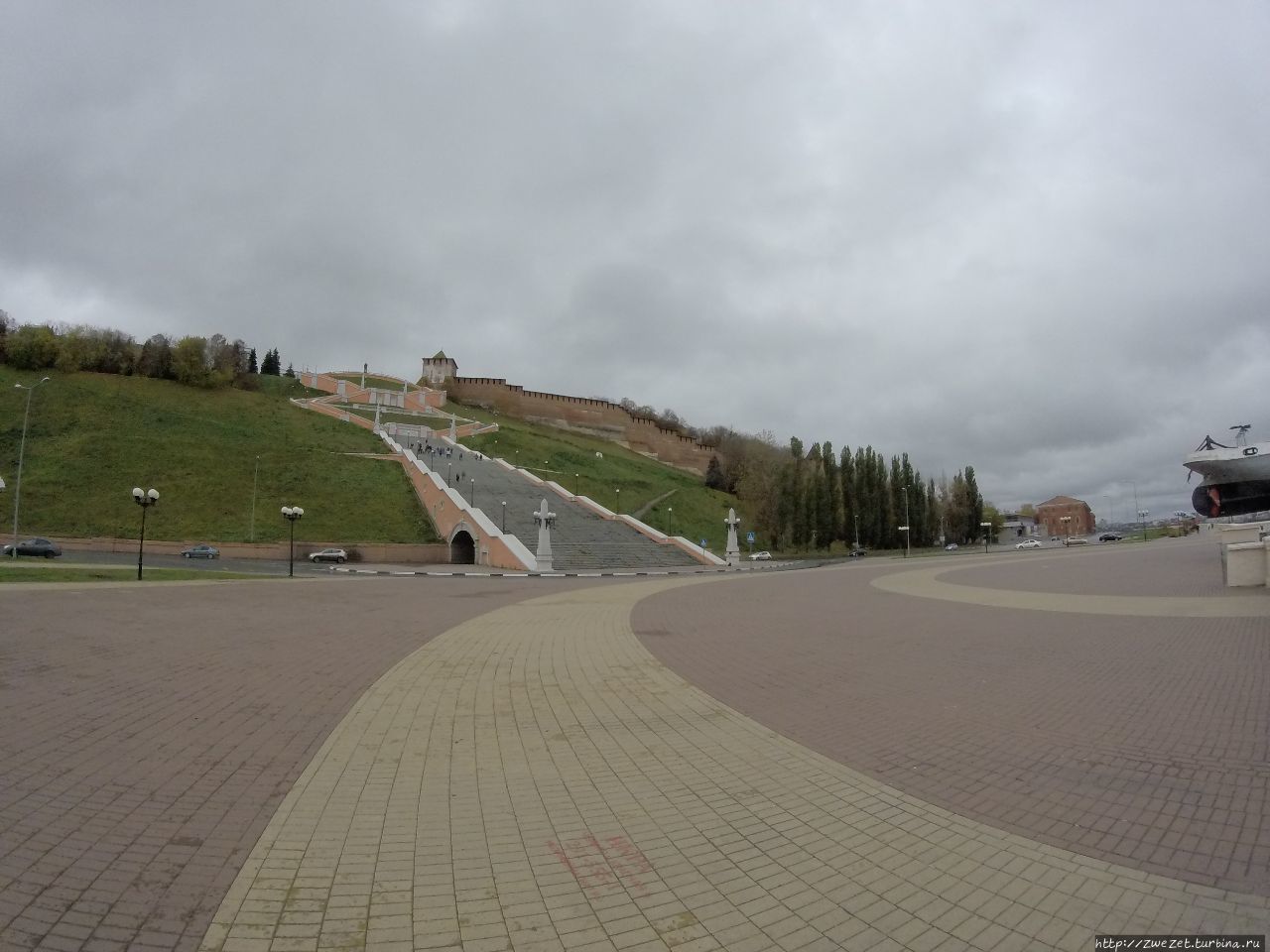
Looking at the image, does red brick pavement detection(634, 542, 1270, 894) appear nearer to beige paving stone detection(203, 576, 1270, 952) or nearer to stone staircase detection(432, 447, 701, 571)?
beige paving stone detection(203, 576, 1270, 952)

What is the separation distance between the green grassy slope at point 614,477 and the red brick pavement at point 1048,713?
49.1 metres

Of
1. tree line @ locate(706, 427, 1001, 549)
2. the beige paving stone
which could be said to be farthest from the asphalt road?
tree line @ locate(706, 427, 1001, 549)

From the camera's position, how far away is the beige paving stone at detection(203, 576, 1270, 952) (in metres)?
2.74

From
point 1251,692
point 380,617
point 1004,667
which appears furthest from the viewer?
point 380,617

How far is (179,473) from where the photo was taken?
43062 millimetres

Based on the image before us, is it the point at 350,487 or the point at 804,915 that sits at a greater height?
the point at 350,487

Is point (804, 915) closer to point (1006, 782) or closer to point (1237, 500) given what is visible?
point (1006, 782)

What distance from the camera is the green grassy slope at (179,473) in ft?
122

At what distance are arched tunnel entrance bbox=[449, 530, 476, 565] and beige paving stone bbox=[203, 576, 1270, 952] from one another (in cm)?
3307

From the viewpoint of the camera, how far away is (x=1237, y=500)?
168 feet

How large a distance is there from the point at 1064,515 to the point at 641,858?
167m

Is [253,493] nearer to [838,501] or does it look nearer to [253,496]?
[253,496]

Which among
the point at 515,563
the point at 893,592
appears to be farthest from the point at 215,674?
the point at 515,563

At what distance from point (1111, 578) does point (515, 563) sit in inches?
920
